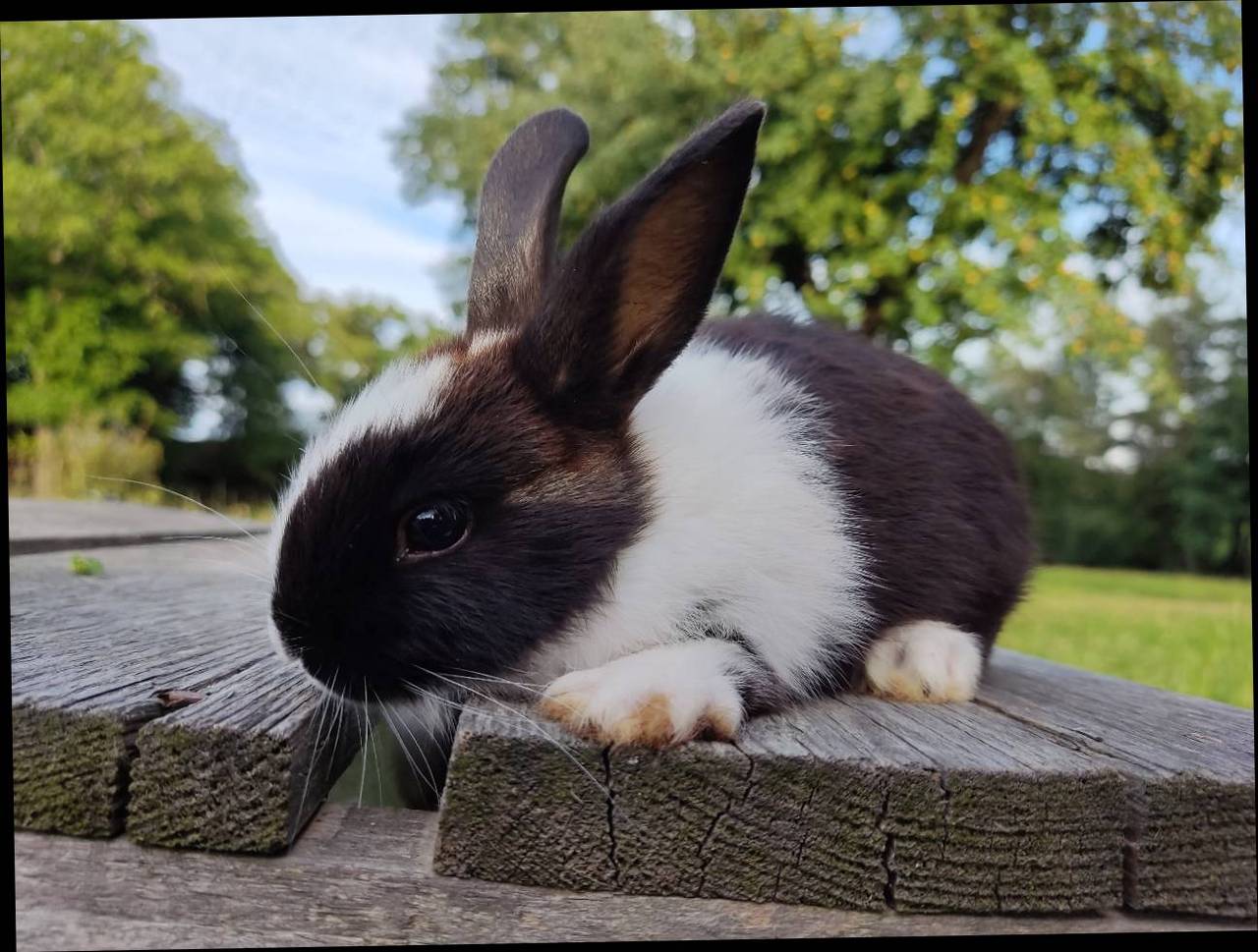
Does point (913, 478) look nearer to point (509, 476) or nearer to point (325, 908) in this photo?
point (509, 476)

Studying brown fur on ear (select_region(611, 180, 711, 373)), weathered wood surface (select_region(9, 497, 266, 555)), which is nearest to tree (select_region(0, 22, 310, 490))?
weathered wood surface (select_region(9, 497, 266, 555))

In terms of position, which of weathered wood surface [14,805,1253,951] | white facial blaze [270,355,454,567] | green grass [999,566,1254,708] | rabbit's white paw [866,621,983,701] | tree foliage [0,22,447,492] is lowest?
green grass [999,566,1254,708]

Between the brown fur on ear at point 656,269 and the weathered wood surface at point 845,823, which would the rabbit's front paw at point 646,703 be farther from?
the brown fur on ear at point 656,269

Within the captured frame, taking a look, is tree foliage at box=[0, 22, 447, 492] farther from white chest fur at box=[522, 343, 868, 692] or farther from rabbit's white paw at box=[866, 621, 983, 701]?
rabbit's white paw at box=[866, 621, 983, 701]

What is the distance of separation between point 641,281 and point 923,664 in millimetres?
826

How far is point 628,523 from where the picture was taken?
5.18 feet

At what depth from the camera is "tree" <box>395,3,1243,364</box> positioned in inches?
244

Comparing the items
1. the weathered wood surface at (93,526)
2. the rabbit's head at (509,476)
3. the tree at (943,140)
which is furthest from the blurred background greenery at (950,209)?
the rabbit's head at (509,476)

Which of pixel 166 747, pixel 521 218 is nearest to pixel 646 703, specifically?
pixel 166 747

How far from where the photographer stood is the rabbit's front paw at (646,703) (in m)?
1.24

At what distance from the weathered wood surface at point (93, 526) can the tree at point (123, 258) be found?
127 inches

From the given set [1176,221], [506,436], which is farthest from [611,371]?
[1176,221]

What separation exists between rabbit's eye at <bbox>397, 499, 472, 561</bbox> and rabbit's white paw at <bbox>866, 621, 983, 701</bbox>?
0.77 meters

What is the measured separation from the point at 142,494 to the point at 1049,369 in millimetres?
7095
